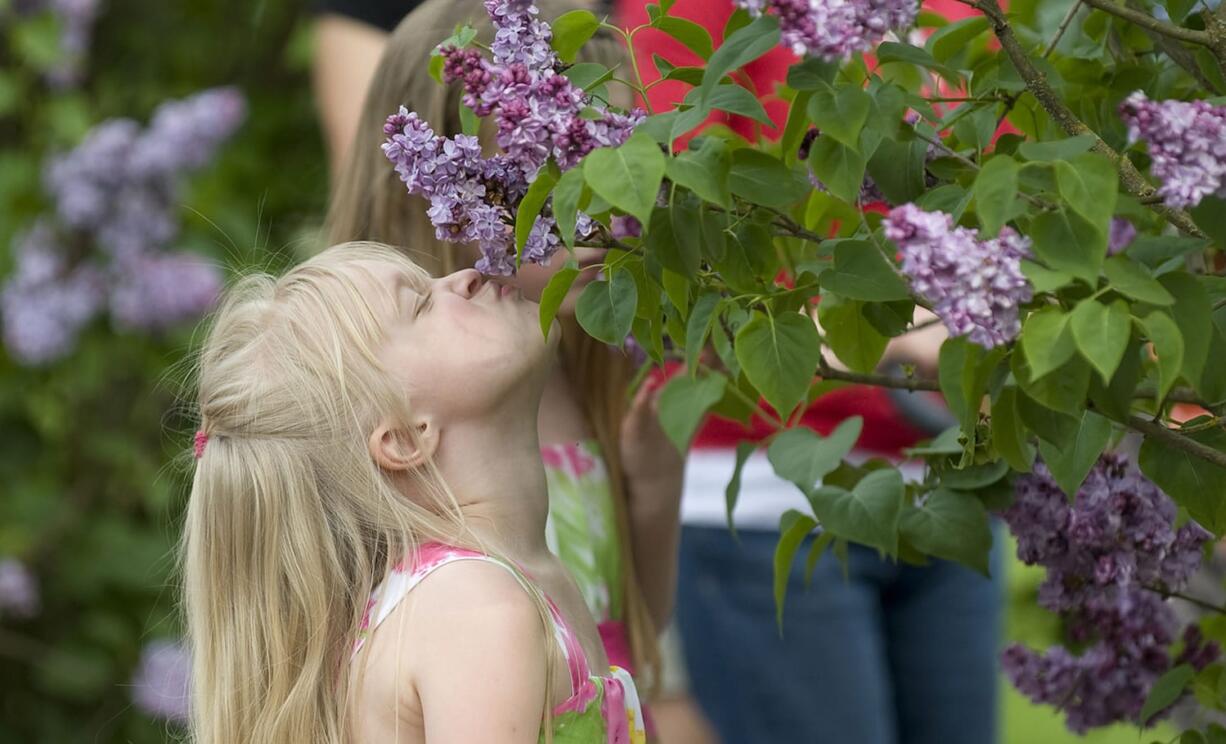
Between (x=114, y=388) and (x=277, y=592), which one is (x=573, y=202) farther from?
(x=114, y=388)

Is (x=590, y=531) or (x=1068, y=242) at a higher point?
(x=1068, y=242)

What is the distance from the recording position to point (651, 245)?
1.05 metres

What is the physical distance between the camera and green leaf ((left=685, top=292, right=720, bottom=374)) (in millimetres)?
1094

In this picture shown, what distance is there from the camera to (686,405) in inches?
57.9

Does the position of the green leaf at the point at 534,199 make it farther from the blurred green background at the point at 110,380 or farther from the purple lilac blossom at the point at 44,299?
the purple lilac blossom at the point at 44,299

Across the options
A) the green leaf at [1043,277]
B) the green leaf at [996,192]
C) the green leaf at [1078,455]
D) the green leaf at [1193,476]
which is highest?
the green leaf at [996,192]

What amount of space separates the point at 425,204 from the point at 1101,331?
4.04 ft

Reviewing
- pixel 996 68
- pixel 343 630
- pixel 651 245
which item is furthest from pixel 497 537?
pixel 996 68

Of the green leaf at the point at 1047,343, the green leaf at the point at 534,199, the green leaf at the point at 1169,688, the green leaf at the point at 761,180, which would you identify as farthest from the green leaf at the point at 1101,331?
the green leaf at the point at 1169,688

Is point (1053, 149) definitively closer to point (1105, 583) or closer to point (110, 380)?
point (1105, 583)

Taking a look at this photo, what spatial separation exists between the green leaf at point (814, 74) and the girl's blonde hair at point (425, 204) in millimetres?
905

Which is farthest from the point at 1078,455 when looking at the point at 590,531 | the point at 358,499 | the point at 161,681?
the point at 161,681

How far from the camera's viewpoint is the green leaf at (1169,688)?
133 cm

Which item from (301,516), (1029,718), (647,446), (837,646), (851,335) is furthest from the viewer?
(1029,718)
